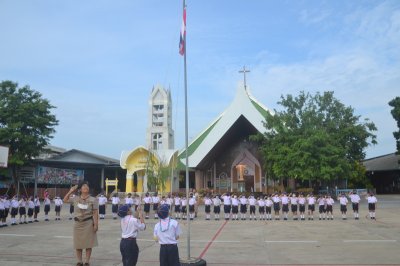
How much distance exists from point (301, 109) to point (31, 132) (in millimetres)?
21649

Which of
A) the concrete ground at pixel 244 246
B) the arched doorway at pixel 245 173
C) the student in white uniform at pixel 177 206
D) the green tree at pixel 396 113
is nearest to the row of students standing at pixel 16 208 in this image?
the concrete ground at pixel 244 246

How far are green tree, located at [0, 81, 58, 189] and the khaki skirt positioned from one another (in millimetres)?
25619

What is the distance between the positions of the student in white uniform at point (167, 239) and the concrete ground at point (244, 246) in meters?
2.82

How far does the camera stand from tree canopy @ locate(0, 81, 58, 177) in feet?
101

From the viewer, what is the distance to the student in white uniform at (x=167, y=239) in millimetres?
6023

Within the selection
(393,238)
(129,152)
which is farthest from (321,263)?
(129,152)

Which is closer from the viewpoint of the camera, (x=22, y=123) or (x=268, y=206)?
(x=268, y=206)

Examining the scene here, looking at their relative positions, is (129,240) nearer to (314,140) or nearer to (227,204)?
(227,204)

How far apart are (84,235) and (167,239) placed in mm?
2117

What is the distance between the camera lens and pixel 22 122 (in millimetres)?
31453

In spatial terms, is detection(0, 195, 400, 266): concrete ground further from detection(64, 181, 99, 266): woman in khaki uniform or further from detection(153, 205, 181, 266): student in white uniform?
detection(153, 205, 181, 266): student in white uniform

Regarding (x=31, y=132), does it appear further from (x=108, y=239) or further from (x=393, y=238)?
(x=393, y=238)

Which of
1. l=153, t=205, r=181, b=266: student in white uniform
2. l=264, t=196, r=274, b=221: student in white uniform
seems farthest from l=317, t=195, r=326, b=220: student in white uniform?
l=153, t=205, r=181, b=266: student in white uniform

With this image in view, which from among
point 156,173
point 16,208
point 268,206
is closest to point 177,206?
point 268,206
